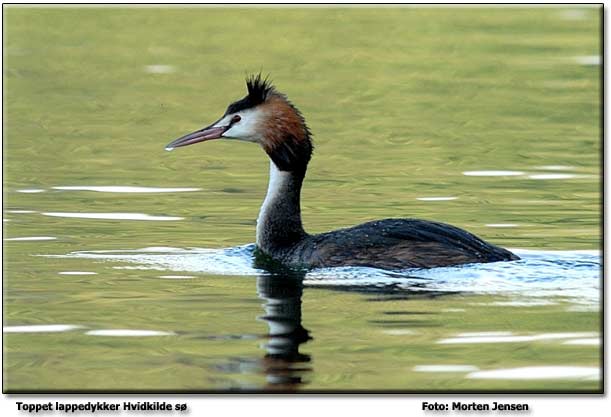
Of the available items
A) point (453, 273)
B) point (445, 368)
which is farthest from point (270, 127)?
point (445, 368)

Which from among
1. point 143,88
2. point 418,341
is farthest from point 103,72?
point 418,341

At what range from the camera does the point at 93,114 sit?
862 inches

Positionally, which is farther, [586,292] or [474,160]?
[474,160]

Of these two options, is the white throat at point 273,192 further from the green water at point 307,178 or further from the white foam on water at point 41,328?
the white foam on water at point 41,328

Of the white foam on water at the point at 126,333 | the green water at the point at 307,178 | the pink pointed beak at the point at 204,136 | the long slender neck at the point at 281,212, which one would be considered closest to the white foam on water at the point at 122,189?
the green water at the point at 307,178

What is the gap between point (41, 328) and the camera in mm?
10992

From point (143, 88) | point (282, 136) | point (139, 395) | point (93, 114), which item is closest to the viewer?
point (139, 395)

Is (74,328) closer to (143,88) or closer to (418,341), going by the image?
(418,341)

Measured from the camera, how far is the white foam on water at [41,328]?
1093 centimetres

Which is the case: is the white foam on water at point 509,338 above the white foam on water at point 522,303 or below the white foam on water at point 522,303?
below

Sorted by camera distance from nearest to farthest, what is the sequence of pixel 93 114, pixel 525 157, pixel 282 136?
pixel 282 136 < pixel 525 157 < pixel 93 114

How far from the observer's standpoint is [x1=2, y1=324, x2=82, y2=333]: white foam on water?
10.9 m

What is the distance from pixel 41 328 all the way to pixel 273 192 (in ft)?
11.3

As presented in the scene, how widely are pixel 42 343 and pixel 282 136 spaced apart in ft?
12.6
